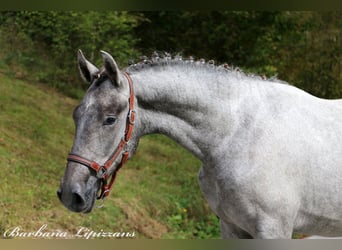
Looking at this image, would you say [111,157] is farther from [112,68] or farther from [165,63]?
[165,63]

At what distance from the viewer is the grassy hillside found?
4.72 meters

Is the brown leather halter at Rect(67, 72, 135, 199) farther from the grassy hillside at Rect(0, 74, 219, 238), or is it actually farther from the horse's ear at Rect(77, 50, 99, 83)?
the grassy hillside at Rect(0, 74, 219, 238)

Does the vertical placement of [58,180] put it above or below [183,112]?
below

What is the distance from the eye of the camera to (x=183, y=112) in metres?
2.19

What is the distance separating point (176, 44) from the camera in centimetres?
619

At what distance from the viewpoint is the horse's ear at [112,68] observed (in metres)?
1.98

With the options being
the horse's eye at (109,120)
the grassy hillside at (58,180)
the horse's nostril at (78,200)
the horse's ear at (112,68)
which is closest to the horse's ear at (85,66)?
the horse's ear at (112,68)

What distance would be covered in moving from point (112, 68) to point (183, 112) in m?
0.42

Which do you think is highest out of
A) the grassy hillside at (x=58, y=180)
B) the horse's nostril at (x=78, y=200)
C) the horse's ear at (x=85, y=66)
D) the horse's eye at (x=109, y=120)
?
the horse's ear at (x=85, y=66)

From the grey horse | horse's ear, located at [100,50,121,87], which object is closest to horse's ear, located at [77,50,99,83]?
the grey horse

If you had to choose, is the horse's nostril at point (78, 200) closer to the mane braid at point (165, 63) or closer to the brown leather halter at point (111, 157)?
the brown leather halter at point (111, 157)

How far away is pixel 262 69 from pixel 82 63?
4.43 metres

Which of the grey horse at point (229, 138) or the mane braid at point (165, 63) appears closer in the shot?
the grey horse at point (229, 138)

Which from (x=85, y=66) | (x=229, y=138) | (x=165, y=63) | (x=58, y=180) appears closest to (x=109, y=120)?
(x=85, y=66)
